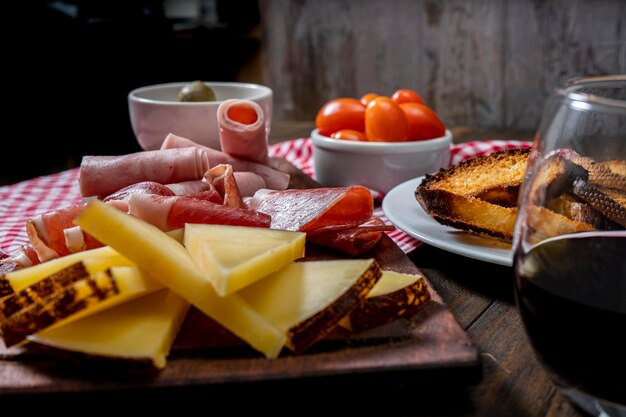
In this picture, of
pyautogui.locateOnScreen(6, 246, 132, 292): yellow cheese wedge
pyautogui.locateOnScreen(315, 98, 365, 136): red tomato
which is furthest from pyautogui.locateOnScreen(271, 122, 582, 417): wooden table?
pyautogui.locateOnScreen(315, 98, 365, 136): red tomato

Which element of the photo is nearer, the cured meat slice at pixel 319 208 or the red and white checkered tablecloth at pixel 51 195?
the cured meat slice at pixel 319 208

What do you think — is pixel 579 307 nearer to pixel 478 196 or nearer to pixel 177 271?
pixel 177 271

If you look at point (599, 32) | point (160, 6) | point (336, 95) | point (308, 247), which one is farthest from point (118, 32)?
point (308, 247)

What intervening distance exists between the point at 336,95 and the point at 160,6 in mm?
1407

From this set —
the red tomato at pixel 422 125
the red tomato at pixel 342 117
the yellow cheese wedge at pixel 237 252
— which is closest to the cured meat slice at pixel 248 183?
the red tomato at pixel 342 117

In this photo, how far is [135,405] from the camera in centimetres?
64

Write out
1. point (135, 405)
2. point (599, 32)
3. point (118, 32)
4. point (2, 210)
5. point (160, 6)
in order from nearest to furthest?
point (135, 405)
point (2, 210)
point (599, 32)
point (118, 32)
point (160, 6)

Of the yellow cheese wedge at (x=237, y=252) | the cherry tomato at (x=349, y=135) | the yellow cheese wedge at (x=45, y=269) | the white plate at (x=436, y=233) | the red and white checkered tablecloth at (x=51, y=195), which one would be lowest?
the red and white checkered tablecloth at (x=51, y=195)

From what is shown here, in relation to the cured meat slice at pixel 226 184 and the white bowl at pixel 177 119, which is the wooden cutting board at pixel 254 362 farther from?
the white bowl at pixel 177 119

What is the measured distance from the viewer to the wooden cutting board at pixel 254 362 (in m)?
0.64

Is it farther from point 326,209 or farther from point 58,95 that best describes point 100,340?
point 58,95

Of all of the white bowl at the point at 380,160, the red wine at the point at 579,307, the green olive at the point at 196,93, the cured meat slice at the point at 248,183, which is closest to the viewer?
the red wine at the point at 579,307

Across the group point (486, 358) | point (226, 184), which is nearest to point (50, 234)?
point (226, 184)

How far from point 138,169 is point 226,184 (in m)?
0.27
